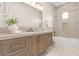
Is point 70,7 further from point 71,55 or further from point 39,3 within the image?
point 71,55

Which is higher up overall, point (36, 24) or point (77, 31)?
point (36, 24)

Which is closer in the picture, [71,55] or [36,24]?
[71,55]

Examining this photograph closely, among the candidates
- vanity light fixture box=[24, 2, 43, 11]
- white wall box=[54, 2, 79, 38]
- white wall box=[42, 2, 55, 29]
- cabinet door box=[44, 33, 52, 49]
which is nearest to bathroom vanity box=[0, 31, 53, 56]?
cabinet door box=[44, 33, 52, 49]

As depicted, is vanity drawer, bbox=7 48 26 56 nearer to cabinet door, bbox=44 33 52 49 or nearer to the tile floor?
the tile floor

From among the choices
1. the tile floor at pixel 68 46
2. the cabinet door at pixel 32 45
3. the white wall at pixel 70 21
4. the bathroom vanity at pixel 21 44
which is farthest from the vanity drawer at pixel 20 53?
the white wall at pixel 70 21

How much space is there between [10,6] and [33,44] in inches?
33.0

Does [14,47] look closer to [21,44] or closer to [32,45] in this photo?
[21,44]

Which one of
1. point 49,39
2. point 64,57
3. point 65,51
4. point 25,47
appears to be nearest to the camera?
point 25,47

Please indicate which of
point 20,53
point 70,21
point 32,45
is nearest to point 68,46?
point 70,21

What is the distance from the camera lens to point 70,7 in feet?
6.92

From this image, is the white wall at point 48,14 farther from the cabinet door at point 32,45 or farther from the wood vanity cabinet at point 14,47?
the wood vanity cabinet at point 14,47

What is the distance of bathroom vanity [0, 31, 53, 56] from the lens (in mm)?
1328

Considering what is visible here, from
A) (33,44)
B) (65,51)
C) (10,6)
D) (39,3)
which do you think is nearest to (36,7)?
(39,3)

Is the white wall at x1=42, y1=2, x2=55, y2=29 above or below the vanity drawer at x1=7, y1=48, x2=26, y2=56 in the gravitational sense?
above
